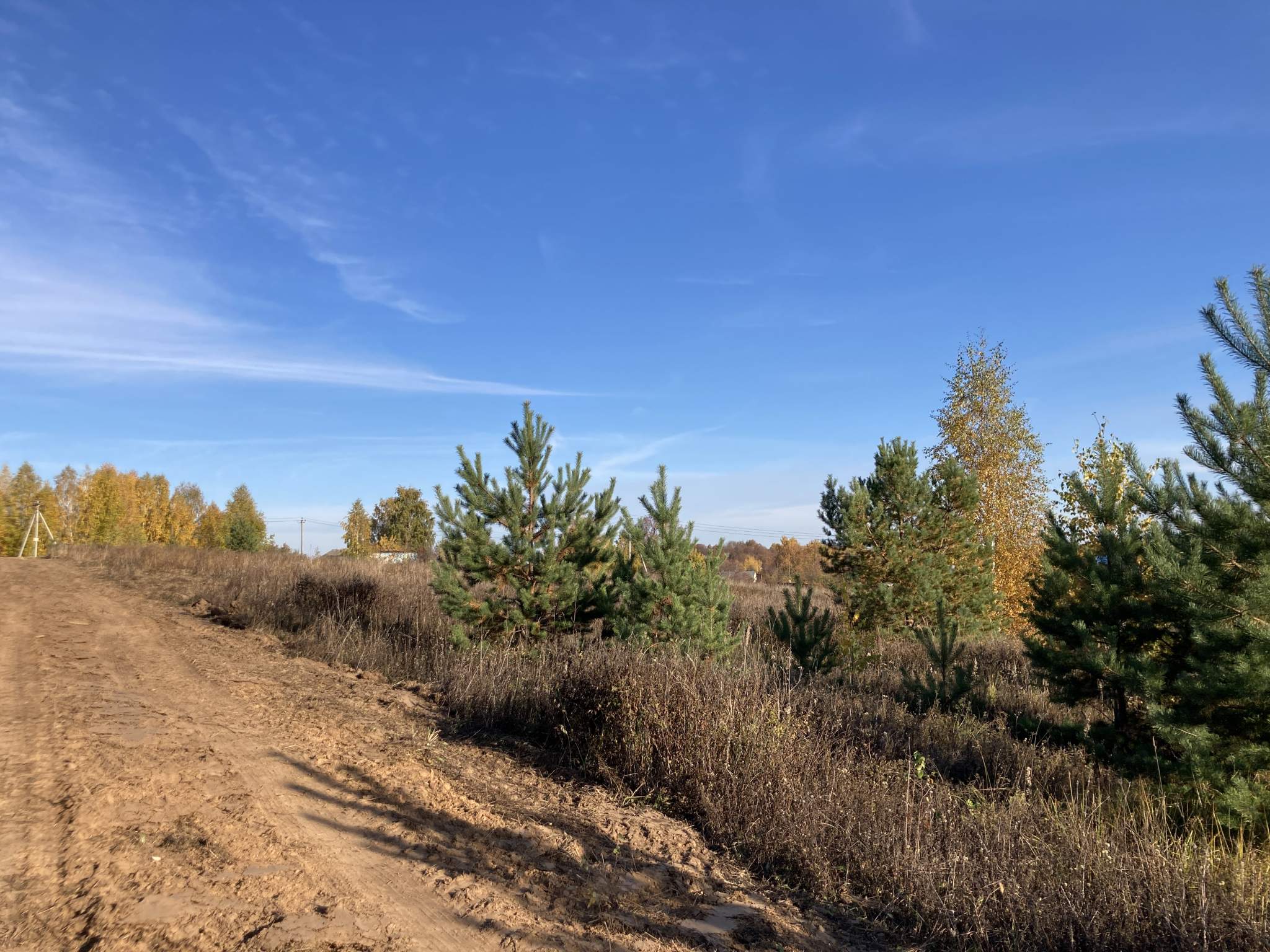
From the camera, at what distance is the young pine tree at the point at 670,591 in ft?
33.5

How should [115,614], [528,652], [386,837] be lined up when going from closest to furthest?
[386,837] → [528,652] → [115,614]

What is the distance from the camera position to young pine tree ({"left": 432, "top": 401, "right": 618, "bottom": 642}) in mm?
11141

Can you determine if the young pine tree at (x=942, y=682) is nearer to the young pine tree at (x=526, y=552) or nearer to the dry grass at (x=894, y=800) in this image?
the dry grass at (x=894, y=800)

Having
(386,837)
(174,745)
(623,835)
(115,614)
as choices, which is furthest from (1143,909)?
(115,614)

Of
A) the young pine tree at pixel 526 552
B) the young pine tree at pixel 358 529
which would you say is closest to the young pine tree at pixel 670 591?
the young pine tree at pixel 526 552

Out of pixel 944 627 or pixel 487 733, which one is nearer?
pixel 487 733

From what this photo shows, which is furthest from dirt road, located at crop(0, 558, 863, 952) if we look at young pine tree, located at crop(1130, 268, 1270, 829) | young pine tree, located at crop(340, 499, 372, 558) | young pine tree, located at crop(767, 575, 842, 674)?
young pine tree, located at crop(340, 499, 372, 558)

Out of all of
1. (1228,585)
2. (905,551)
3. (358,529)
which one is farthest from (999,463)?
(358,529)

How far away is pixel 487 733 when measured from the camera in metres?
7.47

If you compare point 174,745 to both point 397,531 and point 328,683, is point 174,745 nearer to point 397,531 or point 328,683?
point 328,683

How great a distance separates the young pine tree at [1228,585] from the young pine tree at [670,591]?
5194mm

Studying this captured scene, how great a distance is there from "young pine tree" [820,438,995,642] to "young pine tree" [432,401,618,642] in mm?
5744

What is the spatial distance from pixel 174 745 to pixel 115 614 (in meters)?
9.74

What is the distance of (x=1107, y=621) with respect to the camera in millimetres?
7012
